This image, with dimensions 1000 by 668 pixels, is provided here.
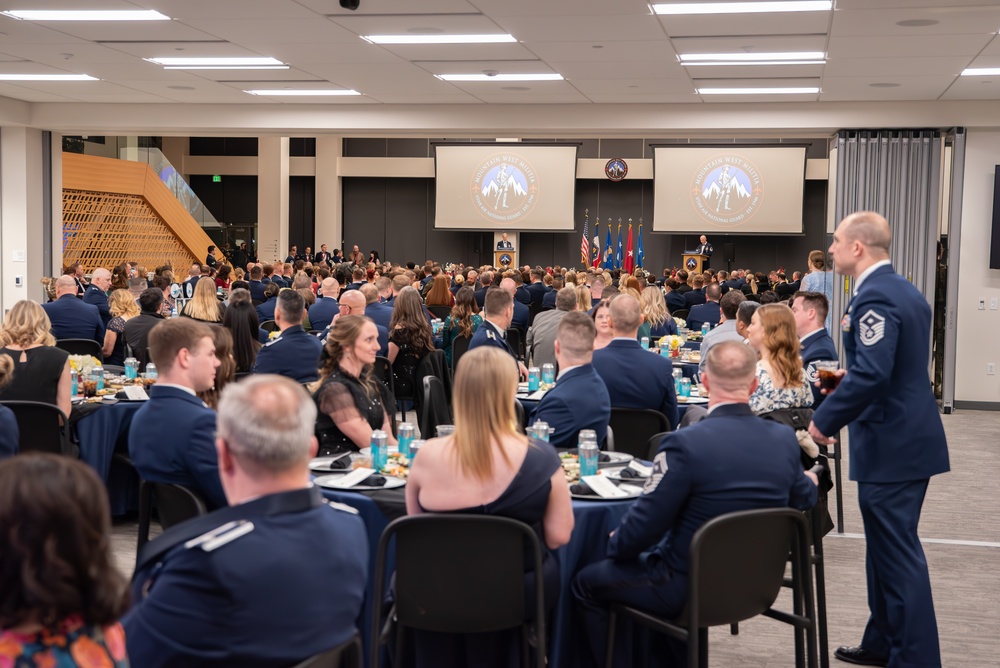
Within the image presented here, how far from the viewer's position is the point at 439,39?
344 inches

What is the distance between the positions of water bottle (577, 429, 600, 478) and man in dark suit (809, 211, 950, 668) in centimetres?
86

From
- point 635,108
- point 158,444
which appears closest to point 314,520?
point 158,444

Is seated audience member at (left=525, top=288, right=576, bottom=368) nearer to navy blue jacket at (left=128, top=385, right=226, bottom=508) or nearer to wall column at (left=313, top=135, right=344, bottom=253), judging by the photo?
navy blue jacket at (left=128, top=385, right=226, bottom=508)

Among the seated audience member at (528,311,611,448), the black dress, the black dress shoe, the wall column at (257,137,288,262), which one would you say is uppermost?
the wall column at (257,137,288,262)

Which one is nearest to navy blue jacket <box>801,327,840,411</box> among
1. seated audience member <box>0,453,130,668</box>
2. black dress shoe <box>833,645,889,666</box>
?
black dress shoe <box>833,645,889,666</box>

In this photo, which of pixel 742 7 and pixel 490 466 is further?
pixel 742 7

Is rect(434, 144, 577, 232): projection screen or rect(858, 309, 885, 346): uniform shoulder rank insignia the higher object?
rect(434, 144, 577, 232): projection screen

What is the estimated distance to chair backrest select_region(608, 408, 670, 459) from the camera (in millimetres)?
5363

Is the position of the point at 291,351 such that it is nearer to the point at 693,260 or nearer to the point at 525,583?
the point at 525,583

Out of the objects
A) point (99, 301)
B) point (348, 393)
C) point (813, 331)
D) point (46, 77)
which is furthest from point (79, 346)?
point (813, 331)

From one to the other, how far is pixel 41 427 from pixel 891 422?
13.9 feet

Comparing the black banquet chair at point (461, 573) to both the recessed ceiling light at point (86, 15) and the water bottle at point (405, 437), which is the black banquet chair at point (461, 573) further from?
the recessed ceiling light at point (86, 15)

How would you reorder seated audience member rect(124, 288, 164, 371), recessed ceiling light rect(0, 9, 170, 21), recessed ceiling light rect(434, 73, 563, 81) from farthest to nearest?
recessed ceiling light rect(434, 73, 563, 81) < recessed ceiling light rect(0, 9, 170, 21) < seated audience member rect(124, 288, 164, 371)

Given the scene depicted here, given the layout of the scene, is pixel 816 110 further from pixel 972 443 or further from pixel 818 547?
pixel 818 547
